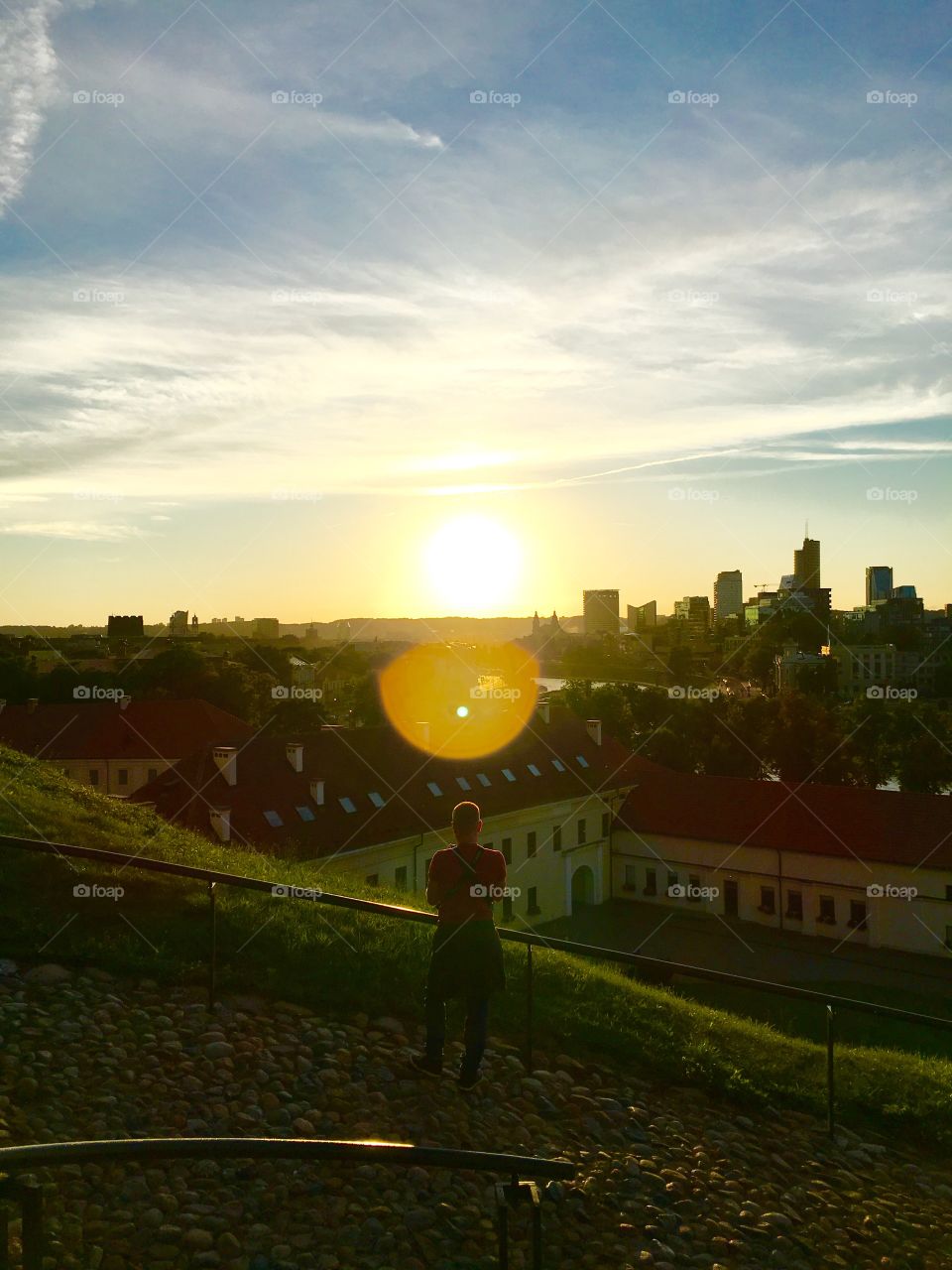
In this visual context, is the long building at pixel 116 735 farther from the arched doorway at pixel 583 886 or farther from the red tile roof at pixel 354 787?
the arched doorway at pixel 583 886

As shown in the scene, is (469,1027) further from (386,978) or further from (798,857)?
(798,857)

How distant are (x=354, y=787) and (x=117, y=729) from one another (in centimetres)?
2589

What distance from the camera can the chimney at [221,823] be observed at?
27.7 m

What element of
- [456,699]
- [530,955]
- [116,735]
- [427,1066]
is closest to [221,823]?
[530,955]

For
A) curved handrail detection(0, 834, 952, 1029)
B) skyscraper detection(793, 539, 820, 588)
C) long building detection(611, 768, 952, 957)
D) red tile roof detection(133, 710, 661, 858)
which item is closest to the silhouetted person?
curved handrail detection(0, 834, 952, 1029)

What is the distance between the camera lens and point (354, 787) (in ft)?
112

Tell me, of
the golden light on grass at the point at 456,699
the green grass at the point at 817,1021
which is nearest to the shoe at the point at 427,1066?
the green grass at the point at 817,1021

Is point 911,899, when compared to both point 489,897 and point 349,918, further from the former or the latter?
point 489,897

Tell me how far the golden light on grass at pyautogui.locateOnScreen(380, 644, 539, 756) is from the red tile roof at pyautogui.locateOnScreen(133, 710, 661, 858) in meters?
1.05

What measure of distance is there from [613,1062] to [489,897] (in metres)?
2.45

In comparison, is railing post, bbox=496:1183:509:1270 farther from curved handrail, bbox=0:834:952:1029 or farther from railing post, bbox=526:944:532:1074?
railing post, bbox=526:944:532:1074

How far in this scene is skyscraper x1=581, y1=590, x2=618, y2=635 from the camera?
159125mm

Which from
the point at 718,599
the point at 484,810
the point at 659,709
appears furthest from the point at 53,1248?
the point at 718,599

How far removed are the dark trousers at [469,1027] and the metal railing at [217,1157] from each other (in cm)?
199
